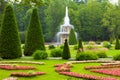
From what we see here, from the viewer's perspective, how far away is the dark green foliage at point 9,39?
68.3ft

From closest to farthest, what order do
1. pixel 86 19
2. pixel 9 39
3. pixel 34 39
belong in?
pixel 9 39
pixel 34 39
pixel 86 19

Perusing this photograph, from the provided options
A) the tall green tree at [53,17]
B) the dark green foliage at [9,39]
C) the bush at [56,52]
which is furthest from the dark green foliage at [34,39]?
the tall green tree at [53,17]

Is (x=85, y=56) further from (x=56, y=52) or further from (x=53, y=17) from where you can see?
(x=53, y=17)

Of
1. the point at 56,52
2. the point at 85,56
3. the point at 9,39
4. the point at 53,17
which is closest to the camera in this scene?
the point at 85,56

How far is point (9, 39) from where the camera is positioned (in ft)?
69.2

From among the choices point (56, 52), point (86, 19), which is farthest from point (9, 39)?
point (86, 19)

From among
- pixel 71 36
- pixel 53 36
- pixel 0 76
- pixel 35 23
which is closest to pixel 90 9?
pixel 53 36

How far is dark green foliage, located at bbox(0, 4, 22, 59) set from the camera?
20.8 m

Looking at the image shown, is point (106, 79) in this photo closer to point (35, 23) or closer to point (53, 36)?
point (35, 23)

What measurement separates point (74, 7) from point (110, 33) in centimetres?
1244

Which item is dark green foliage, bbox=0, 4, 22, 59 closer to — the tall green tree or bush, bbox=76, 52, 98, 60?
bush, bbox=76, 52, 98, 60

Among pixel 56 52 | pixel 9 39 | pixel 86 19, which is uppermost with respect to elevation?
pixel 86 19

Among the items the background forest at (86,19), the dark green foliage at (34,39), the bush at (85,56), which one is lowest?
the bush at (85,56)

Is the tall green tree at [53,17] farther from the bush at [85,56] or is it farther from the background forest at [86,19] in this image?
the bush at [85,56]
